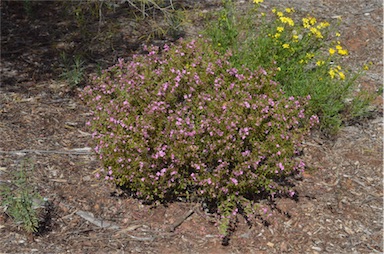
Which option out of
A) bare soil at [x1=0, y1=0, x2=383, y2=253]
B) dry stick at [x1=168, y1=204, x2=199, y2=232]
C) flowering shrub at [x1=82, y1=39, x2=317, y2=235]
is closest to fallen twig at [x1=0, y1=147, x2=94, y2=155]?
bare soil at [x1=0, y1=0, x2=383, y2=253]

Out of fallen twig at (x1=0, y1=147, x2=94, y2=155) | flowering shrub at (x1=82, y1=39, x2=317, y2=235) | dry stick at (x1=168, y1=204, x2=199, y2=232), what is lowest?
dry stick at (x1=168, y1=204, x2=199, y2=232)

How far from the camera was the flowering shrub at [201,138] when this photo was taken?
12.8 ft

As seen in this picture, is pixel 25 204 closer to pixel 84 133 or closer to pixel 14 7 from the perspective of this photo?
pixel 84 133

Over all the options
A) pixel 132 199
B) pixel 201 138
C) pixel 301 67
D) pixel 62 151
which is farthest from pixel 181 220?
pixel 301 67

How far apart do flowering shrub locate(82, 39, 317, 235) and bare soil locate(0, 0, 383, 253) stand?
0.18 meters

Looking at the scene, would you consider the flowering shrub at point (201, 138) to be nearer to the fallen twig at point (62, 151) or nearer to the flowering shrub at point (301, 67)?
the fallen twig at point (62, 151)

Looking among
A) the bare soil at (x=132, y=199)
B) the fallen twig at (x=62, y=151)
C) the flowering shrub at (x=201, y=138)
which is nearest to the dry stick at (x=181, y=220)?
the bare soil at (x=132, y=199)

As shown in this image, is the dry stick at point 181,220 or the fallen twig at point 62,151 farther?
the fallen twig at point 62,151

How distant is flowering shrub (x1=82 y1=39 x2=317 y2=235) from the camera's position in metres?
3.89

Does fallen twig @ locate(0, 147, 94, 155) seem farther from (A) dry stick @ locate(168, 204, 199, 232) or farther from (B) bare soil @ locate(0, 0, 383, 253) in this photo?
(A) dry stick @ locate(168, 204, 199, 232)

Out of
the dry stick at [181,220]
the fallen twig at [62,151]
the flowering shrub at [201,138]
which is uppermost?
the flowering shrub at [201,138]

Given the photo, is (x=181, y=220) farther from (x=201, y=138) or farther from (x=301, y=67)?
(x=301, y=67)

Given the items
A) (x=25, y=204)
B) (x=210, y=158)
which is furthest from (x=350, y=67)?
(x=25, y=204)

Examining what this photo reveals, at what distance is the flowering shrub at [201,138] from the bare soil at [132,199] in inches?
7.0
